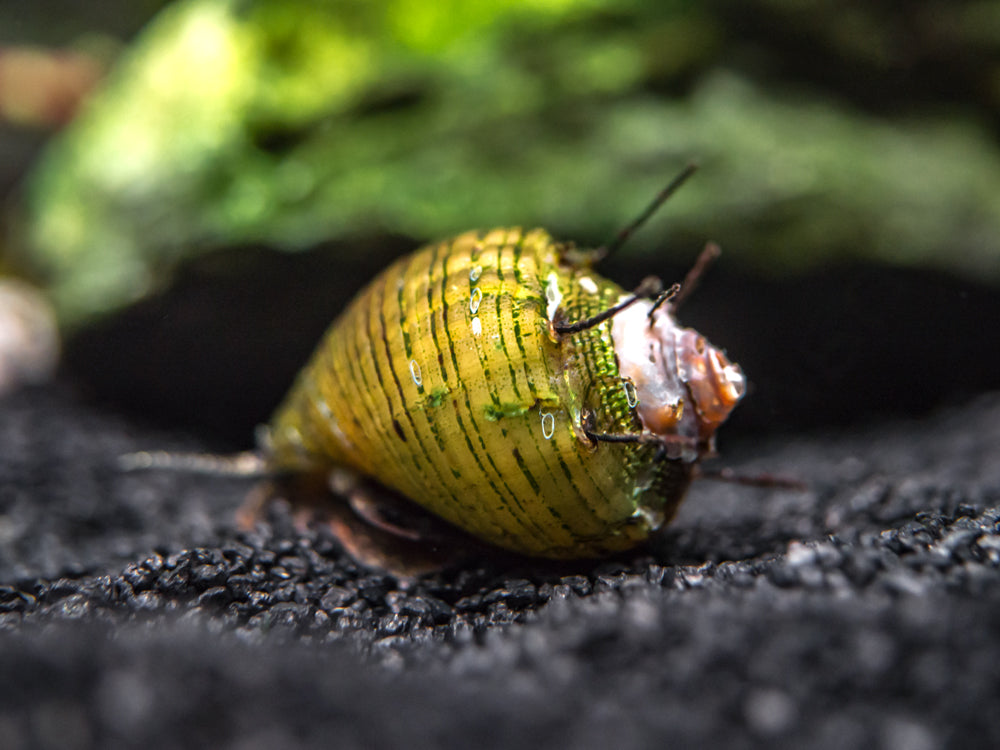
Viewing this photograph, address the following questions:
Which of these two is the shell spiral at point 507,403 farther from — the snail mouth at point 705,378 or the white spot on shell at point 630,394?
the snail mouth at point 705,378

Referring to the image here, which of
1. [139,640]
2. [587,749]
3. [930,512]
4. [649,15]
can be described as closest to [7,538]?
[139,640]

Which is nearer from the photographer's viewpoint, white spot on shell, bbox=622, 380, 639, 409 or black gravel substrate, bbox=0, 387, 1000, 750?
black gravel substrate, bbox=0, 387, 1000, 750

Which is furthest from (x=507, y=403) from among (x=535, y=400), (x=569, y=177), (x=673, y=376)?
(x=569, y=177)

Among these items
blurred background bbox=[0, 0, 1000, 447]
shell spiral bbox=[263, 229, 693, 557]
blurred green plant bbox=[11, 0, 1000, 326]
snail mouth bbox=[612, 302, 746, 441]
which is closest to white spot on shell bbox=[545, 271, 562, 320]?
→ shell spiral bbox=[263, 229, 693, 557]

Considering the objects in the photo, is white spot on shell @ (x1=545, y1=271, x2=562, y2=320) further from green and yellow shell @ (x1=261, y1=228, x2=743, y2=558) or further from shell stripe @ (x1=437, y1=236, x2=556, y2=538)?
shell stripe @ (x1=437, y1=236, x2=556, y2=538)

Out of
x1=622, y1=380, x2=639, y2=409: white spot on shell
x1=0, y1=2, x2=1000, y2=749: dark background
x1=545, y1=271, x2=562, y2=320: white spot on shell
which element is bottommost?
x1=0, y1=2, x2=1000, y2=749: dark background

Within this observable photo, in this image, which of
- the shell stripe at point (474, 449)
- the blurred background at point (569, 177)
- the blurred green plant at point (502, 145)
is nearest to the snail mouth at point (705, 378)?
the shell stripe at point (474, 449)
